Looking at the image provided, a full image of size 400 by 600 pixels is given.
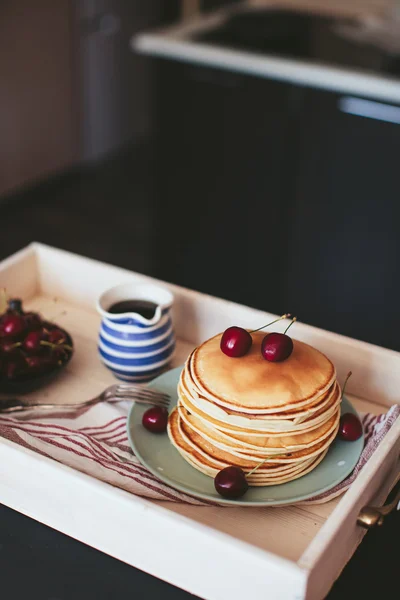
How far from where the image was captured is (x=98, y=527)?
746mm

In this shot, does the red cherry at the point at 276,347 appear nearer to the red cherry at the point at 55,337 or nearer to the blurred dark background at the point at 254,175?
the red cherry at the point at 55,337

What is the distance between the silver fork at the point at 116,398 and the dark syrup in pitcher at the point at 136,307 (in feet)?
0.41

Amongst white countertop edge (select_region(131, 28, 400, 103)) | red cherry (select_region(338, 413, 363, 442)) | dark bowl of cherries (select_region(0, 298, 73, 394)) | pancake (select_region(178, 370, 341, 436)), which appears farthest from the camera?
white countertop edge (select_region(131, 28, 400, 103))

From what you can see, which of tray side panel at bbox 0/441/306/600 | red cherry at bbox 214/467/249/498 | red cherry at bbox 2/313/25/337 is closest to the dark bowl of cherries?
red cherry at bbox 2/313/25/337

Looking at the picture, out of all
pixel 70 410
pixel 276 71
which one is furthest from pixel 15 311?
pixel 276 71

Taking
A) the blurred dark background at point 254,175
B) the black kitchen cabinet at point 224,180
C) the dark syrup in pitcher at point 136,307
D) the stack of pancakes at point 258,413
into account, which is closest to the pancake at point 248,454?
the stack of pancakes at point 258,413

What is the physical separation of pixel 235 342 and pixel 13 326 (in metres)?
0.36

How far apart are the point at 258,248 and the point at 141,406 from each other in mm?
1439

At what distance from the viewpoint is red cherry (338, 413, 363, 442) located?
900 millimetres

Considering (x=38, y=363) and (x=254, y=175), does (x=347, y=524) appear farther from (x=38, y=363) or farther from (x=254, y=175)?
(x=254, y=175)

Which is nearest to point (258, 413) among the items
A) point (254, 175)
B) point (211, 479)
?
point (211, 479)

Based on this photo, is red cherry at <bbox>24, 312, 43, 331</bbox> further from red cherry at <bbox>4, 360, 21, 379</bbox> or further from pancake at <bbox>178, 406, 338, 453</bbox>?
pancake at <bbox>178, 406, 338, 453</bbox>

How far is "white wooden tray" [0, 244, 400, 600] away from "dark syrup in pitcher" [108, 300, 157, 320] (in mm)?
100

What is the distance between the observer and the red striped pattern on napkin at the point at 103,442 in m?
0.84
